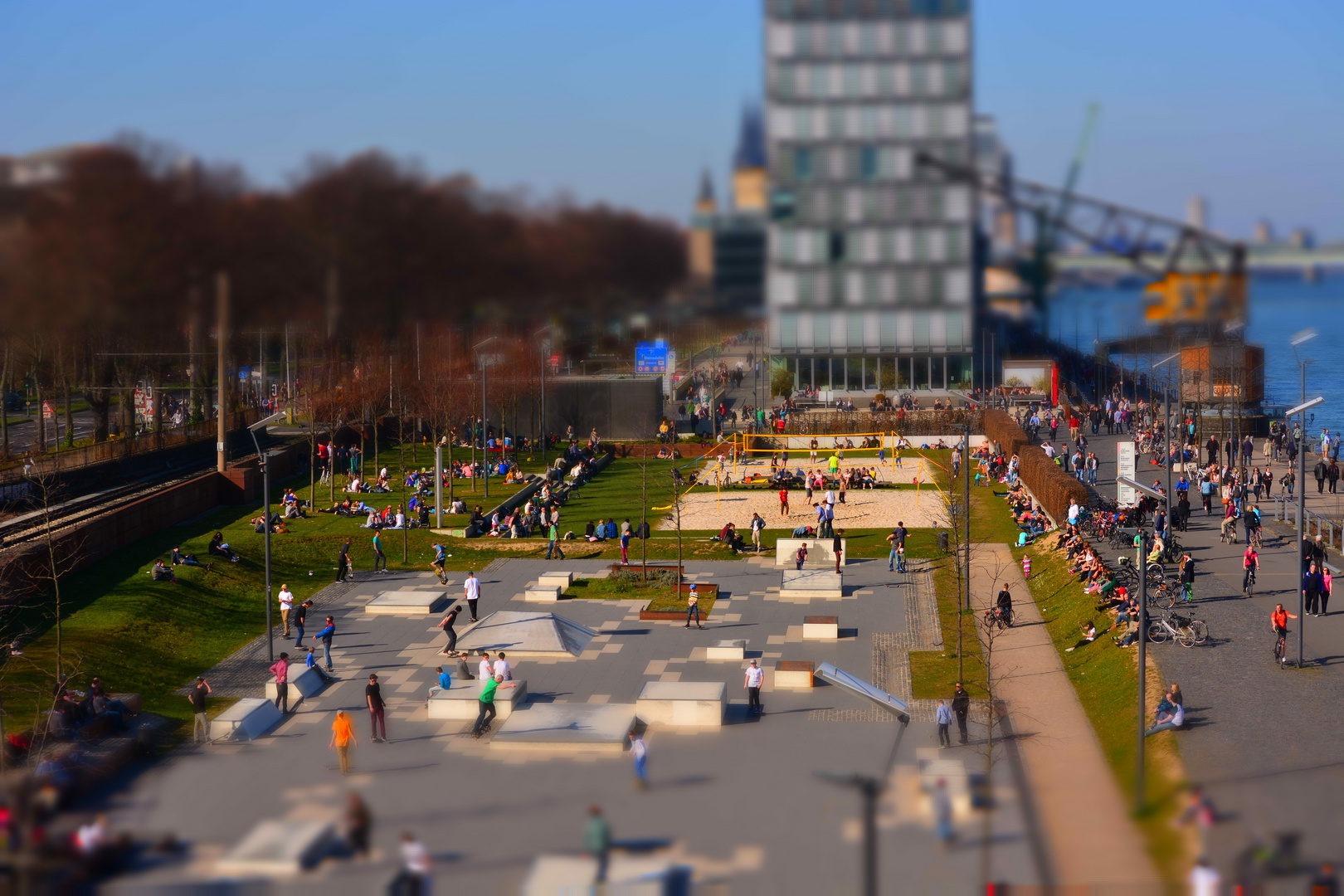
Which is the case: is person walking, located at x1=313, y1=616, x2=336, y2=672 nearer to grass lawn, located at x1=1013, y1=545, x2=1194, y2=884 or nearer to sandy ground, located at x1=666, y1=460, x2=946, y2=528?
grass lawn, located at x1=1013, y1=545, x2=1194, y2=884

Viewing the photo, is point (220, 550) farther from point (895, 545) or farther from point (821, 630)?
point (895, 545)

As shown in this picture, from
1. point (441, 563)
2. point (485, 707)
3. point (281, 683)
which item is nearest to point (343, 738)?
point (485, 707)

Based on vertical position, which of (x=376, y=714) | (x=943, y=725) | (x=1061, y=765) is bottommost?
(x=1061, y=765)

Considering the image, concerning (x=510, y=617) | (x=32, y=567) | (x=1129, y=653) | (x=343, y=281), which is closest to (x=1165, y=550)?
(x=1129, y=653)

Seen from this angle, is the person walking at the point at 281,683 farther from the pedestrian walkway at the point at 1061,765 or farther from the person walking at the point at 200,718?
the pedestrian walkway at the point at 1061,765

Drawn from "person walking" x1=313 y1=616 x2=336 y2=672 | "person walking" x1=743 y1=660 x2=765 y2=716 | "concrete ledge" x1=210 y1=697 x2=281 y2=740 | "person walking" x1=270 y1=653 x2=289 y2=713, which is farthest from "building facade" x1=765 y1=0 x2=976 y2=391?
"person walking" x1=313 y1=616 x2=336 y2=672

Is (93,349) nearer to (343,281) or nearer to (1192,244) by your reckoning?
(343,281)
